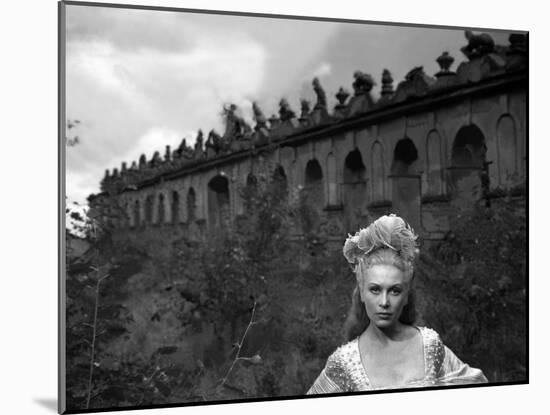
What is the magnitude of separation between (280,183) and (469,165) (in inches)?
53.8

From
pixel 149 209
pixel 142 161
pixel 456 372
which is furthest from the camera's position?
pixel 456 372

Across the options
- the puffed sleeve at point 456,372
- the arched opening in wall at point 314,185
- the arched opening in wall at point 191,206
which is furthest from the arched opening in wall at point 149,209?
the puffed sleeve at point 456,372

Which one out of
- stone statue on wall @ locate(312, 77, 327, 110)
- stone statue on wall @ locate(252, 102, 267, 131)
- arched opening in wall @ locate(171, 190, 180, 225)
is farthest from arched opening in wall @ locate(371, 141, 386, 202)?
arched opening in wall @ locate(171, 190, 180, 225)

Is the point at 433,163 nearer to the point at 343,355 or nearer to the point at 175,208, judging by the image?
the point at 343,355

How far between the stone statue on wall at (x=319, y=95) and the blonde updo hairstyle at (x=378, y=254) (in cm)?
86

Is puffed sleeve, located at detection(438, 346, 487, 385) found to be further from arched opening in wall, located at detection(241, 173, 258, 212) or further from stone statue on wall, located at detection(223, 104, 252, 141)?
stone statue on wall, located at detection(223, 104, 252, 141)

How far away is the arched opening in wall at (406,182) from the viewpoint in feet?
24.2

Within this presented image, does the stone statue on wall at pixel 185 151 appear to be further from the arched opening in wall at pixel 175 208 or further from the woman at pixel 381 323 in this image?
the woman at pixel 381 323

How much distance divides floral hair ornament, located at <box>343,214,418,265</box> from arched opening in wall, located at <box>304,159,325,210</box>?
32 centimetres

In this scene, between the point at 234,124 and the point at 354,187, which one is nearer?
the point at 234,124

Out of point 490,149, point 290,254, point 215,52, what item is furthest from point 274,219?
point 490,149

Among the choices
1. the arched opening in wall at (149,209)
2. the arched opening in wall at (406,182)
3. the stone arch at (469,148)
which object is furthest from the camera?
the stone arch at (469,148)

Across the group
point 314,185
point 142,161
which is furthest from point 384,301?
point 142,161

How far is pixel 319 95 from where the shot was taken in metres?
7.25
